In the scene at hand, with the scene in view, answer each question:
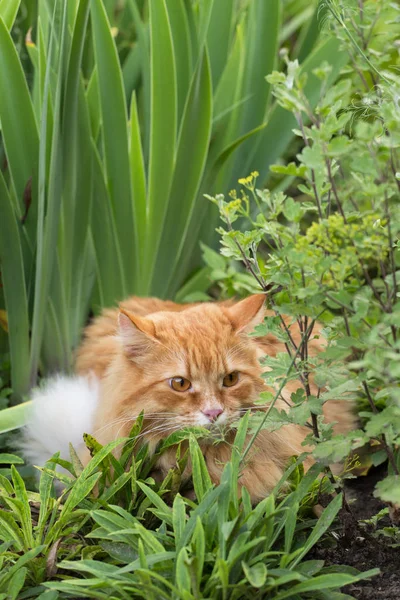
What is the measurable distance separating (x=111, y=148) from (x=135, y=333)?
92cm

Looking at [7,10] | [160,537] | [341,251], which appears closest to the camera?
[341,251]

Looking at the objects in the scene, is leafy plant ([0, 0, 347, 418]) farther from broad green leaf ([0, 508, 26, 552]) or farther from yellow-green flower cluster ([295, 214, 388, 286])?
yellow-green flower cluster ([295, 214, 388, 286])

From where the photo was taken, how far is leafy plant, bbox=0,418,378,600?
144 cm

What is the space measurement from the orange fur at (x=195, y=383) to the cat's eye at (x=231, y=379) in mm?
11

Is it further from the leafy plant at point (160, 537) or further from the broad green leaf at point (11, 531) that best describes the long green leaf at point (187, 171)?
the broad green leaf at point (11, 531)

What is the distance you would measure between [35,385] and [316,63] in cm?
153

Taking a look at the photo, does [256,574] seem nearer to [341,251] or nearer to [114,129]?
[341,251]

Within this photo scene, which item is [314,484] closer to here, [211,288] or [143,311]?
[143,311]

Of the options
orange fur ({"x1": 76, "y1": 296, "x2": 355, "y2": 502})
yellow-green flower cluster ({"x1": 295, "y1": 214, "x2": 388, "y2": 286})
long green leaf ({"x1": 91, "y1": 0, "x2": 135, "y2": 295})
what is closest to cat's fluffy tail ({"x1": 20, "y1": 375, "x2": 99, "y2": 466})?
orange fur ({"x1": 76, "y1": 296, "x2": 355, "y2": 502})

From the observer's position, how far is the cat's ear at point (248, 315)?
193 cm

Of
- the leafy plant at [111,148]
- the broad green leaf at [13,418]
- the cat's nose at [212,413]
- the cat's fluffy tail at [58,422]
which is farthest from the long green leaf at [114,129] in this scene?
the cat's nose at [212,413]

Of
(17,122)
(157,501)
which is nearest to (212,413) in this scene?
(157,501)

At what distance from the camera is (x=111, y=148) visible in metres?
2.57

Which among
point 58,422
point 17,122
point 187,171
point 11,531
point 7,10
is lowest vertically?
point 58,422
